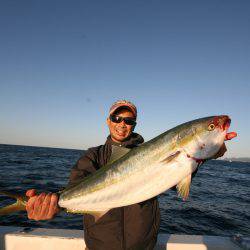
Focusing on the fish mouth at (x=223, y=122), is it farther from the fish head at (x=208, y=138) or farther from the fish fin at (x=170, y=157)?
the fish fin at (x=170, y=157)

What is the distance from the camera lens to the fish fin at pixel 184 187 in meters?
3.65

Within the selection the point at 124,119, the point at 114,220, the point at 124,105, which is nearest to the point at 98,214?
the point at 114,220

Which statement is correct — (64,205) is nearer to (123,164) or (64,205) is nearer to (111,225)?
(111,225)

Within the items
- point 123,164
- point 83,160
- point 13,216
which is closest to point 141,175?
point 123,164

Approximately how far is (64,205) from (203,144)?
2212 millimetres

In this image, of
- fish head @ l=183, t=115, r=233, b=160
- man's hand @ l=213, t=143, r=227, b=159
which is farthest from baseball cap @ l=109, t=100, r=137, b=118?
man's hand @ l=213, t=143, r=227, b=159

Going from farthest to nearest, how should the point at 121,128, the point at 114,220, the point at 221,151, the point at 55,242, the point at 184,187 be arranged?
1. the point at 55,242
2. the point at 121,128
3. the point at 114,220
4. the point at 221,151
5. the point at 184,187

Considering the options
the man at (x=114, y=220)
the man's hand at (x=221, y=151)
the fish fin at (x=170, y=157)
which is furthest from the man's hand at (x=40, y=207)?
the man's hand at (x=221, y=151)

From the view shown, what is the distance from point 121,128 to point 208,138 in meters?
1.85

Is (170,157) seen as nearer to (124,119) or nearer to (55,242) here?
(124,119)

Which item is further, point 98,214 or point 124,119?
point 124,119

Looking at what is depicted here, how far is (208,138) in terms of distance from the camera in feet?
12.3

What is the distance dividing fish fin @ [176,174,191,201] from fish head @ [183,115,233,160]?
0.33 m

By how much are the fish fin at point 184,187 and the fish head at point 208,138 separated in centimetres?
33
